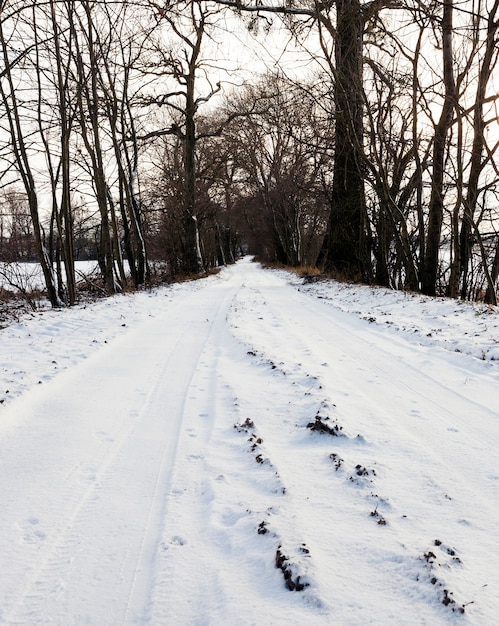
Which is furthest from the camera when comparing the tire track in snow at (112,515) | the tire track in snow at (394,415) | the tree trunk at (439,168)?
the tree trunk at (439,168)

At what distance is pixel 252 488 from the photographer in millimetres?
2293

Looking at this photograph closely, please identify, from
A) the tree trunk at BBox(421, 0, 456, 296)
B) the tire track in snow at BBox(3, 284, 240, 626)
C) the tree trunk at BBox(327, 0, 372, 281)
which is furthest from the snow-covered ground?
the tree trunk at BBox(327, 0, 372, 281)

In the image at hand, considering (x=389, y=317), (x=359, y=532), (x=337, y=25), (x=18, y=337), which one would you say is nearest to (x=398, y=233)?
(x=389, y=317)

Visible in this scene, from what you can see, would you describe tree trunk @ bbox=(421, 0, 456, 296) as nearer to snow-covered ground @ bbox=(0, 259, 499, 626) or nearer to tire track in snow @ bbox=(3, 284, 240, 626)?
snow-covered ground @ bbox=(0, 259, 499, 626)

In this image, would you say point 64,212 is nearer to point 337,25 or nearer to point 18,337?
point 18,337

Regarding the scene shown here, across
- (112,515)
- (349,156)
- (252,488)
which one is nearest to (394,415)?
(252,488)

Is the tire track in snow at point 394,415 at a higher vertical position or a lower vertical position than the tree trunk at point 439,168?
lower

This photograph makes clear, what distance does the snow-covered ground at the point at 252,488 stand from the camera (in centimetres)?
159

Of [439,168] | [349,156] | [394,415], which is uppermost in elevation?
[349,156]

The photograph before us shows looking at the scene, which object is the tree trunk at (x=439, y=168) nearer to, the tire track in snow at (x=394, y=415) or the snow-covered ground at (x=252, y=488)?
the tire track in snow at (x=394, y=415)

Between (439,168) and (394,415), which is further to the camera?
(439,168)

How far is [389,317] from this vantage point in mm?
7031

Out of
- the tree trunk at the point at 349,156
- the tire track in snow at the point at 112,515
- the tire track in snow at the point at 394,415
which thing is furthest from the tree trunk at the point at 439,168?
the tire track in snow at the point at 112,515

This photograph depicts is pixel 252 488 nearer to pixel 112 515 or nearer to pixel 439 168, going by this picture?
pixel 112 515
